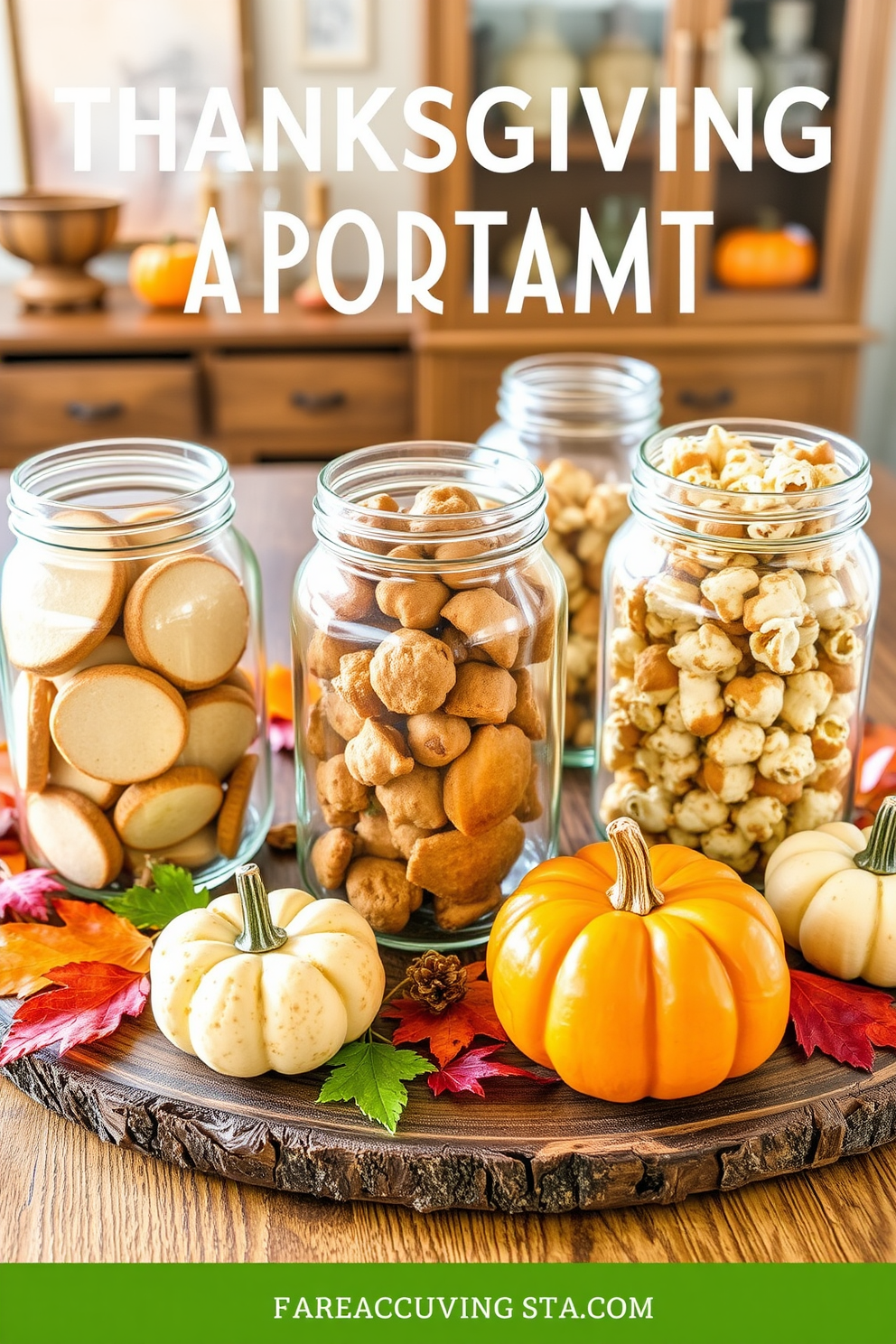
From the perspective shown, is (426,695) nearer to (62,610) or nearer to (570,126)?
(62,610)

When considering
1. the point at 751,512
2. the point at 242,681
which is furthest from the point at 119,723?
the point at 751,512

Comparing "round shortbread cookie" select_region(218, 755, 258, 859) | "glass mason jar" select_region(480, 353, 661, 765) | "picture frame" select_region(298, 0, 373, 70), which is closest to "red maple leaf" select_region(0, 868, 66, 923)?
"round shortbread cookie" select_region(218, 755, 258, 859)

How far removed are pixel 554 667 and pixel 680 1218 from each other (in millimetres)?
363

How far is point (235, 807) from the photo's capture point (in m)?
0.96

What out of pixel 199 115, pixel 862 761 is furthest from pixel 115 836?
pixel 199 115

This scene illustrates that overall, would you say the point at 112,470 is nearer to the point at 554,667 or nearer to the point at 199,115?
the point at 554,667

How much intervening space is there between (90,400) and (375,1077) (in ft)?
7.65

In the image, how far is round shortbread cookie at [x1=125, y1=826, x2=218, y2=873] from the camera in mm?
943

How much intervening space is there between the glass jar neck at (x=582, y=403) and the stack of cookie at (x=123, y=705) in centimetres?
38

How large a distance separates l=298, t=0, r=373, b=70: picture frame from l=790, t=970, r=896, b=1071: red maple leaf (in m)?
2.84
